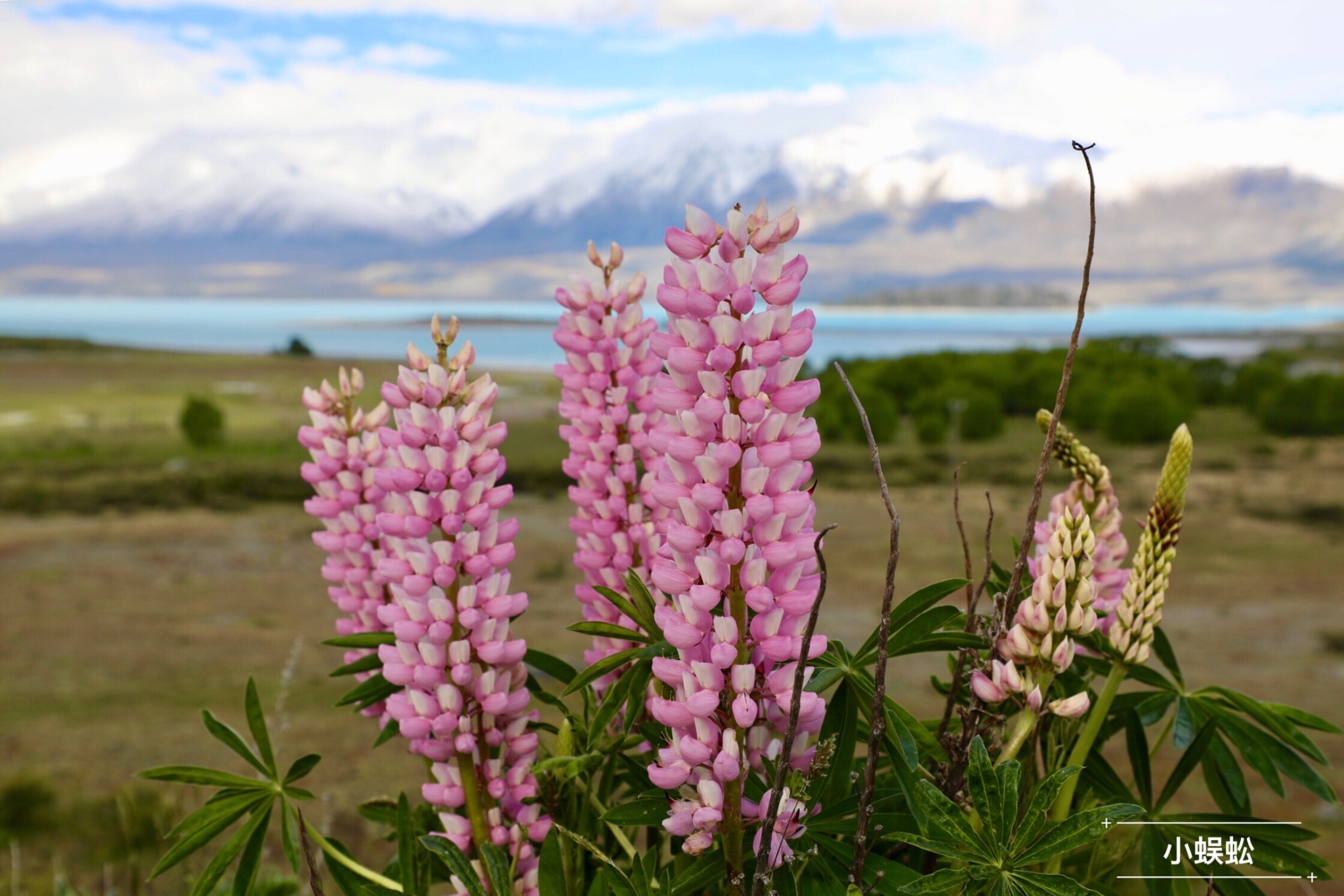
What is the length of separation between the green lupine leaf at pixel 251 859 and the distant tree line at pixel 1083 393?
54.8 ft

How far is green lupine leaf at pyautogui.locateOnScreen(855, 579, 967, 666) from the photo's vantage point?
3.45ft

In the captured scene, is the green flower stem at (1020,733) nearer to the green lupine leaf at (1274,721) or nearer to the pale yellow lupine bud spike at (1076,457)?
the pale yellow lupine bud spike at (1076,457)

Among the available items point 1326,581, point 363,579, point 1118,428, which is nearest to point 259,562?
point 363,579

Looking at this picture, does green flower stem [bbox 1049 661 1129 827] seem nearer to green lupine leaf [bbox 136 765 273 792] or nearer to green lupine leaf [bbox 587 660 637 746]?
green lupine leaf [bbox 587 660 637 746]

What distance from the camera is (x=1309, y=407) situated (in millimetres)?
22078

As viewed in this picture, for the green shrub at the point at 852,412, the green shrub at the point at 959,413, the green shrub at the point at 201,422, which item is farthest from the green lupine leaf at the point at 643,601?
the green shrub at the point at 201,422

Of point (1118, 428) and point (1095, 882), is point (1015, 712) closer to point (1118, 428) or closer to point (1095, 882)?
point (1095, 882)

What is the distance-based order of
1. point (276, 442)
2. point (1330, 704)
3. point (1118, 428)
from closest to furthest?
point (1330, 704) → point (1118, 428) → point (276, 442)

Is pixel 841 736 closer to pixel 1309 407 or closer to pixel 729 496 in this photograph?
pixel 729 496

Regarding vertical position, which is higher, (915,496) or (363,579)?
(363,579)

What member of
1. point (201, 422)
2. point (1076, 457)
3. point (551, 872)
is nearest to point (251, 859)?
point (551, 872)

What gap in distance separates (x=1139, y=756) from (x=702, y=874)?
2.27 ft

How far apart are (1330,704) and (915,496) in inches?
348

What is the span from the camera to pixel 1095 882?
47.0 inches
